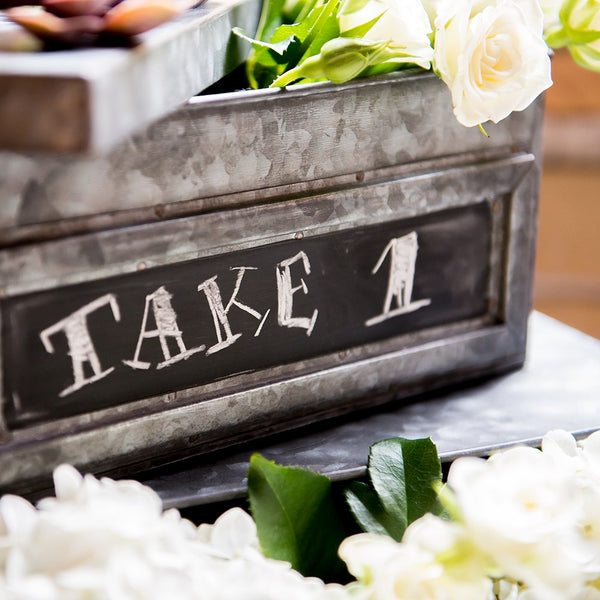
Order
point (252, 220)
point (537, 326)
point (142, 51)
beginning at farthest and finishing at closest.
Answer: point (537, 326)
point (252, 220)
point (142, 51)

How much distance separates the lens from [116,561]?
13.7 inches

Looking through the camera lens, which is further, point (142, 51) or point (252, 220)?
point (252, 220)

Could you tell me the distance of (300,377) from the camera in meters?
0.55

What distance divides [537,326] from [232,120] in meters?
0.42

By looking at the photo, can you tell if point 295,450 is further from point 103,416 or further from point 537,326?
point 537,326

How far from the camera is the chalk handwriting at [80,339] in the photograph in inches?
17.6

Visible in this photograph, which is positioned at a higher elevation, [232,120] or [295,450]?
[232,120]

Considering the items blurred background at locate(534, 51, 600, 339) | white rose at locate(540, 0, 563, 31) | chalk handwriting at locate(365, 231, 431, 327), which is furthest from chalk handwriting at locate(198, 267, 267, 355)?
blurred background at locate(534, 51, 600, 339)

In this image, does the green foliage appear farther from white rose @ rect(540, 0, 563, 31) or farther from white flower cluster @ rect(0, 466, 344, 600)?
white rose @ rect(540, 0, 563, 31)

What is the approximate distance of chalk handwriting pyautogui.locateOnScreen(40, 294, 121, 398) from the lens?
45 cm

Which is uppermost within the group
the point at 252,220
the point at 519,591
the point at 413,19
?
the point at 413,19

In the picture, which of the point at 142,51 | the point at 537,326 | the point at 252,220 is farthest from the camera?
the point at 537,326

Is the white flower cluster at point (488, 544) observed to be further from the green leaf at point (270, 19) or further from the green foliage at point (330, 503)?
the green leaf at point (270, 19)

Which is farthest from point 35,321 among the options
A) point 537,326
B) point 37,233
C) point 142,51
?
point 537,326
